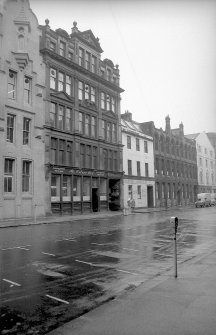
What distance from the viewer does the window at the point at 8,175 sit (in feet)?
87.6

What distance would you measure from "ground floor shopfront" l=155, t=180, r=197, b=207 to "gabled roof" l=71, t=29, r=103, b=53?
2368 centimetres

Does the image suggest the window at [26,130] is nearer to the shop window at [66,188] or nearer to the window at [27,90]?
the window at [27,90]

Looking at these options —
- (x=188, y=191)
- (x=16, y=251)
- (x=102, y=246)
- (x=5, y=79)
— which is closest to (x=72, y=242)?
(x=102, y=246)

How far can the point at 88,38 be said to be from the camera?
3850 cm

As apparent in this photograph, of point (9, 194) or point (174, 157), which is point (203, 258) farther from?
point (174, 157)

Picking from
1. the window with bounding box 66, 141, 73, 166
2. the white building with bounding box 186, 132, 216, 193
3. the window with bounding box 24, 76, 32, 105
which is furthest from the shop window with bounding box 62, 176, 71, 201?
the white building with bounding box 186, 132, 216, 193

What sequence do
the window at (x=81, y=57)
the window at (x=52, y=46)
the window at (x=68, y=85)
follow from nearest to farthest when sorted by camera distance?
the window at (x=52, y=46) → the window at (x=68, y=85) → the window at (x=81, y=57)

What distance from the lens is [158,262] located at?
9438 mm

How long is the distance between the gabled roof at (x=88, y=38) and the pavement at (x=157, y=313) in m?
35.0

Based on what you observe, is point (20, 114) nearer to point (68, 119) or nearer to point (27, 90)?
point (27, 90)

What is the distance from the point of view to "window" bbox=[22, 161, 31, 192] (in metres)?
28.6

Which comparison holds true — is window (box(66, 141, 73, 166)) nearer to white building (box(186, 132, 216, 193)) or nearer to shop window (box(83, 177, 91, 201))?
shop window (box(83, 177, 91, 201))

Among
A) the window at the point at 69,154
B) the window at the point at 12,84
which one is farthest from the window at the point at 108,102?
the window at the point at 12,84

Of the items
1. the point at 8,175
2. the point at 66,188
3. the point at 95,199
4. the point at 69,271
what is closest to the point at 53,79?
the point at 66,188
